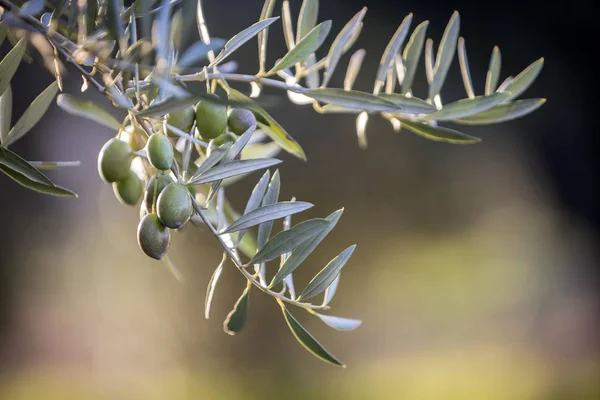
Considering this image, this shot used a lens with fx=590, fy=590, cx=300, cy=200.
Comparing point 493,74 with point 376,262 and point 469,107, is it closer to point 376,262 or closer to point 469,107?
point 469,107

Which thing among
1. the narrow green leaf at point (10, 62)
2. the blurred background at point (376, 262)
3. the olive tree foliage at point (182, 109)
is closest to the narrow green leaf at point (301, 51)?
the olive tree foliage at point (182, 109)

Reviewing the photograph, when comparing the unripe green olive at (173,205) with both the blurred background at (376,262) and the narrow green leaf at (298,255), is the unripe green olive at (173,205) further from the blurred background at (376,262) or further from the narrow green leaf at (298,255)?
the blurred background at (376,262)

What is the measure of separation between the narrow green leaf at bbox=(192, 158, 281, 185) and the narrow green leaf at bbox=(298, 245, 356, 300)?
0.06 meters

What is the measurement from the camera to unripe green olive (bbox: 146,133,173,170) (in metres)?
0.22

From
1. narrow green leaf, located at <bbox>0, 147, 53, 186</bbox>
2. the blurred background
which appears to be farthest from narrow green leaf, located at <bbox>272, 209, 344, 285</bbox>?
the blurred background

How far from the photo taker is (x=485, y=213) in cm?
151

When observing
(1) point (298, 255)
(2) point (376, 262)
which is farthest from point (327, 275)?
(2) point (376, 262)

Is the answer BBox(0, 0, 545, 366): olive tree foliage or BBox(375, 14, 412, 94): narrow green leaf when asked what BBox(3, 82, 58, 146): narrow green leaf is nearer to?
BBox(0, 0, 545, 366): olive tree foliage

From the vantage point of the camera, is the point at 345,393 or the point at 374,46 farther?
the point at 374,46

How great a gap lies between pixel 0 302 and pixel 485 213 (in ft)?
3.84

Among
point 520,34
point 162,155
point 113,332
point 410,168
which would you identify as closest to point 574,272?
point 410,168

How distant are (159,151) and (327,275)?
0.31 feet

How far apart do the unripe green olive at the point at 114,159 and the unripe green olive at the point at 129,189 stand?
0.05 feet

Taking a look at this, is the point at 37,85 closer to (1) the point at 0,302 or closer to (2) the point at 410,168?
(1) the point at 0,302
